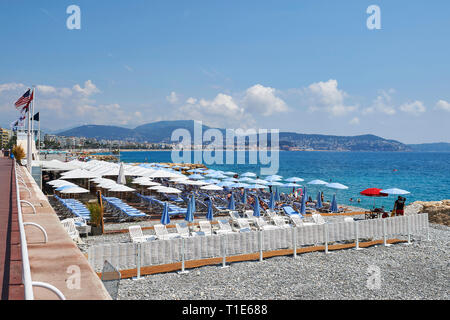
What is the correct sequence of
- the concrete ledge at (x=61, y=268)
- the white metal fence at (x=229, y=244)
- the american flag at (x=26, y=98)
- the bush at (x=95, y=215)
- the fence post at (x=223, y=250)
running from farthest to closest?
the american flag at (x=26, y=98) < the bush at (x=95, y=215) < the fence post at (x=223, y=250) < the white metal fence at (x=229, y=244) < the concrete ledge at (x=61, y=268)

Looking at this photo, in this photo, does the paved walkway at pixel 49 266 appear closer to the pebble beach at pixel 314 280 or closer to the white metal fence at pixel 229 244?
the white metal fence at pixel 229 244

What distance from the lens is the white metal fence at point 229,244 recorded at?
24.1ft

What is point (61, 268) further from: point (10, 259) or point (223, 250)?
point (223, 250)

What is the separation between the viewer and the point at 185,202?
18.2m

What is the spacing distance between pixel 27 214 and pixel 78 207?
799 cm

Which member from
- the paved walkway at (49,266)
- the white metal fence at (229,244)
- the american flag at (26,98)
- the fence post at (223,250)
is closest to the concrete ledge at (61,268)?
the paved walkway at (49,266)

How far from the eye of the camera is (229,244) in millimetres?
8375

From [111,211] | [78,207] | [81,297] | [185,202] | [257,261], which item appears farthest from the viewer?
[185,202]

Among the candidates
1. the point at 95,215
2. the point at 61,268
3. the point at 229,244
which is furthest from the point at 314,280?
the point at 95,215

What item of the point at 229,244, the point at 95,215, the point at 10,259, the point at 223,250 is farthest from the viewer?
the point at 95,215

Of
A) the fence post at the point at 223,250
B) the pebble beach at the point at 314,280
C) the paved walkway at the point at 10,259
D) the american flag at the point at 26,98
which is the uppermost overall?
the american flag at the point at 26,98
